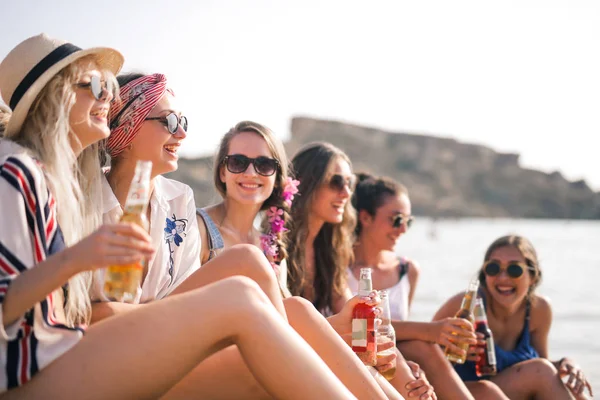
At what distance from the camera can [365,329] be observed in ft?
13.1

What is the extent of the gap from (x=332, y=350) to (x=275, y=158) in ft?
6.60

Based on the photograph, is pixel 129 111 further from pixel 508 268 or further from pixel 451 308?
pixel 508 268

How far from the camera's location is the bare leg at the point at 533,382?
16.7ft

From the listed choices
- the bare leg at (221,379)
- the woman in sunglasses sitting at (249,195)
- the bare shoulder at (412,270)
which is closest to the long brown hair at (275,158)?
the woman in sunglasses sitting at (249,195)

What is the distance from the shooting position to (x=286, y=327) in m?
2.79

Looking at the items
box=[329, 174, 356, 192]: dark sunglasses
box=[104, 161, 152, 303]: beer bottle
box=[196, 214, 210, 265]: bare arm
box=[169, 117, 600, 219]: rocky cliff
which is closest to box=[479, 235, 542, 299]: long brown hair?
box=[329, 174, 356, 192]: dark sunglasses

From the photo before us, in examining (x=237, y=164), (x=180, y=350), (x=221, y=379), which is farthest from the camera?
(x=237, y=164)

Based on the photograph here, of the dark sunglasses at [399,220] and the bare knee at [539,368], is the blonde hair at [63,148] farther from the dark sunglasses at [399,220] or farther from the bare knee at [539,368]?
the dark sunglasses at [399,220]

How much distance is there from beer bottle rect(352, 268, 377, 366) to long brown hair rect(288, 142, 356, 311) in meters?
1.49

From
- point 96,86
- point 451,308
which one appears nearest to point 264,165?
point 451,308

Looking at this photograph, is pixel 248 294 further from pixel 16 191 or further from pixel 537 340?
pixel 537 340

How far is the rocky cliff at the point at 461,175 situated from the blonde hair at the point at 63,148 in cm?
8994

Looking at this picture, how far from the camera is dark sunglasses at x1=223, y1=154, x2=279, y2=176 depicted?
502cm

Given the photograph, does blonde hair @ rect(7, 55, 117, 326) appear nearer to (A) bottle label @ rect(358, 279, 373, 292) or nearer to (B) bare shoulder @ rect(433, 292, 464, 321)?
(A) bottle label @ rect(358, 279, 373, 292)
